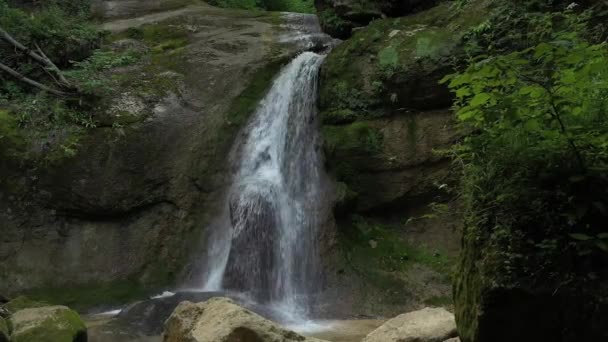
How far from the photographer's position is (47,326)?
554cm

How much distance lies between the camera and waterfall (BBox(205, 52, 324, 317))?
9.00 metres

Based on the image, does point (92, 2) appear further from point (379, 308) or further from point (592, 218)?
point (592, 218)

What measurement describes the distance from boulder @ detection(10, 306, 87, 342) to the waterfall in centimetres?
324

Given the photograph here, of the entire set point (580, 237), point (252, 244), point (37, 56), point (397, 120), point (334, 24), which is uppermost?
point (334, 24)

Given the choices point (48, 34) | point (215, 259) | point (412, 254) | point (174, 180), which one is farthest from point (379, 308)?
point (48, 34)

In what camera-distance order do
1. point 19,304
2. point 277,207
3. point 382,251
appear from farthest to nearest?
point 277,207 → point 382,251 → point 19,304

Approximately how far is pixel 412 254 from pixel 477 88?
6.58 m

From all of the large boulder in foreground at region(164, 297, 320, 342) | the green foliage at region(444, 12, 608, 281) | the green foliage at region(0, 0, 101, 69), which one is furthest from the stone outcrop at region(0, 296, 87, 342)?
the green foliage at region(0, 0, 101, 69)

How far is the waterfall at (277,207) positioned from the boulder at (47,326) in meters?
3.24

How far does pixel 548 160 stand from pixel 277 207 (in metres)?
7.02

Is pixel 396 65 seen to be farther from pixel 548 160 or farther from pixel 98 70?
pixel 548 160

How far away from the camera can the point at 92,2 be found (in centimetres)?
1579

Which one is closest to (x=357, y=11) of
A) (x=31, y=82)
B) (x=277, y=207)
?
(x=277, y=207)

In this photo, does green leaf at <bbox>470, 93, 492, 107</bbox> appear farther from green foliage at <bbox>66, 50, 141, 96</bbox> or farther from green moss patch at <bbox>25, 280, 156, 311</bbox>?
green foliage at <bbox>66, 50, 141, 96</bbox>
